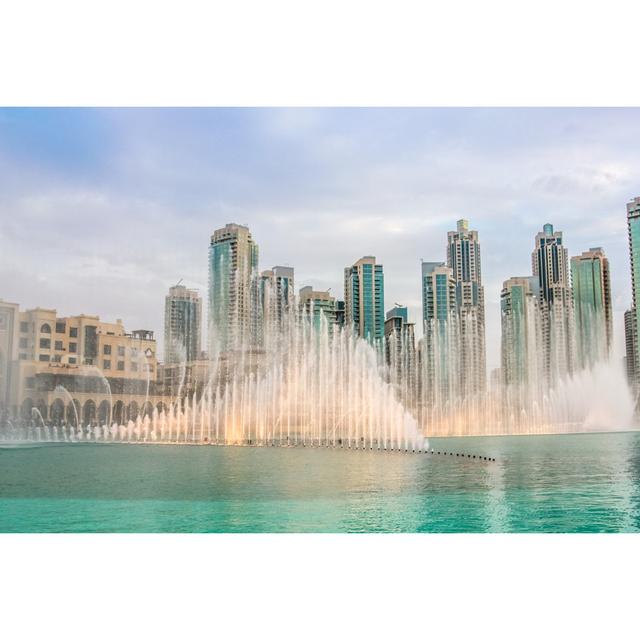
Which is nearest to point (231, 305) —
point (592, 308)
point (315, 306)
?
point (315, 306)

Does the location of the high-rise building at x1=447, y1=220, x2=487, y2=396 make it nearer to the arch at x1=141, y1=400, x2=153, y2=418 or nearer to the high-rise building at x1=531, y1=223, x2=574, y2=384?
the high-rise building at x1=531, y1=223, x2=574, y2=384

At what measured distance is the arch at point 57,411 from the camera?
2795 cm

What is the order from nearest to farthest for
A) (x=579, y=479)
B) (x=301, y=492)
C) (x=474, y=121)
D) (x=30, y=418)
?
1. (x=301, y=492)
2. (x=579, y=479)
3. (x=474, y=121)
4. (x=30, y=418)

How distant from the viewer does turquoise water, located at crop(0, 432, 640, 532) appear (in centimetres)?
884

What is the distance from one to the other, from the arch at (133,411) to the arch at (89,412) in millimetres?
1409

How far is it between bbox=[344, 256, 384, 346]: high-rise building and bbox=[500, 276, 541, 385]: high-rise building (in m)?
7.55

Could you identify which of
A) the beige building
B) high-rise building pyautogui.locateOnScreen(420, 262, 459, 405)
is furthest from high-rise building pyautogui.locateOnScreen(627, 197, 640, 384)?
the beige building

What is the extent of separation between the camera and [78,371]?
29.8 m


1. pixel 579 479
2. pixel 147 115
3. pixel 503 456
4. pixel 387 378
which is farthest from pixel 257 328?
pixel 579 479

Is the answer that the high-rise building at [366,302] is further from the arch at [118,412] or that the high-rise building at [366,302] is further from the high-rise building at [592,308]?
the arch at [118,412]

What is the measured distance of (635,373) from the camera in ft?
110
